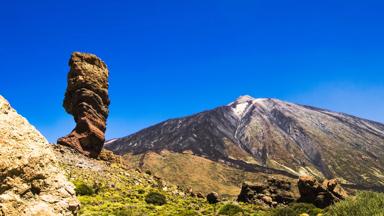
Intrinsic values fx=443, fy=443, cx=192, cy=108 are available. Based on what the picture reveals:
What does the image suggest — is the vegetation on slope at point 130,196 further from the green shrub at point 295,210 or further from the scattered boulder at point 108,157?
the scattered boulder at point 108,157

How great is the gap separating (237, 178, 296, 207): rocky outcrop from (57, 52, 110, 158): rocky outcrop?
1822 cm

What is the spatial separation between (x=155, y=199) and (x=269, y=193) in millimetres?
17348

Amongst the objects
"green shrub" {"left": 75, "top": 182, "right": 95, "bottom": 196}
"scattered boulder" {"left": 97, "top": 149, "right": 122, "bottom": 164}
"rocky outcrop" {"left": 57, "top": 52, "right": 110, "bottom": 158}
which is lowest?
"green shrub" {"left": 75, "top": 182, "right": 95, "bottom": 196}

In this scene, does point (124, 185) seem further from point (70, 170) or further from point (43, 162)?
point (43, 162)

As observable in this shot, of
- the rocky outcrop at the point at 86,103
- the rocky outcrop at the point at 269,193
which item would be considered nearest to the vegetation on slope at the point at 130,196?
the rocky outcrop at the point at 86,103

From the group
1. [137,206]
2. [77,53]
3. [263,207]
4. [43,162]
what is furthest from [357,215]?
[77,53]

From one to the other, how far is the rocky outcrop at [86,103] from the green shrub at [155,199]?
12.6m

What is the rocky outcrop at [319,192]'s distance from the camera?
46562 mm

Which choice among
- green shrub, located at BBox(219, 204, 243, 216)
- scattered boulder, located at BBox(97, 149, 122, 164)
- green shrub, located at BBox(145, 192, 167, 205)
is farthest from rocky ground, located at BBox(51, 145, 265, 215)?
green shrub, located at BBox(219, 204, 243, 216)

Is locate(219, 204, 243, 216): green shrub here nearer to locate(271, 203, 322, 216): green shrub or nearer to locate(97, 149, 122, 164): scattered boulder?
locate(271, 203, 322, 216): green shrub

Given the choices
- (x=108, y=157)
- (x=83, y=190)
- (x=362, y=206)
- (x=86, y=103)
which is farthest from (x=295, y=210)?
(x=86, y=103)

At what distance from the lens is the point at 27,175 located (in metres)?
7.27

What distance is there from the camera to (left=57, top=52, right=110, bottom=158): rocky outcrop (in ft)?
167

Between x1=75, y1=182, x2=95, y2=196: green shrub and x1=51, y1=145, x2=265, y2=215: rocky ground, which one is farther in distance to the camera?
x1=75, y1=182, x2=95, y2=196: green shrub
